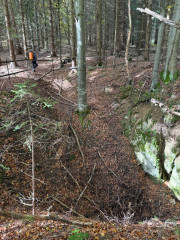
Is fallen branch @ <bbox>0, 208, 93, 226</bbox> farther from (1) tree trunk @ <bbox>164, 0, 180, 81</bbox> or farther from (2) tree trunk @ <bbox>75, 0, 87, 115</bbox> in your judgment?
(1) tree trunk @ <bbox>164, 0, 180, 81</bbox>

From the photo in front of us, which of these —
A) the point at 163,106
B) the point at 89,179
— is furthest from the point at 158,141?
the point at 89,179

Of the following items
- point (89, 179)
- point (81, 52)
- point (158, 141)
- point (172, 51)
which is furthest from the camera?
point (81, 52)

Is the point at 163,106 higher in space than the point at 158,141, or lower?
higher

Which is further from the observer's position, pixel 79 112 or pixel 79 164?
pixel 79 112

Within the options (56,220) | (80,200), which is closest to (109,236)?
(56,220)

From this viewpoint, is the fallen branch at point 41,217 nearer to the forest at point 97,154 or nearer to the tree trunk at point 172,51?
the forest at point 97,154

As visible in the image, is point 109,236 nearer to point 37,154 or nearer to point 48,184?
point 48,184

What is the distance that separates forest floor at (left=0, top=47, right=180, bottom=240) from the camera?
3540mm

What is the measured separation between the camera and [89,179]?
638 centimetres

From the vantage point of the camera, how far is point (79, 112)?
26.8 ft

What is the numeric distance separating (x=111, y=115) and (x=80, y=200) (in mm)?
4422

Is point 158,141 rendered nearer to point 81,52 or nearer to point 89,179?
point 89,179

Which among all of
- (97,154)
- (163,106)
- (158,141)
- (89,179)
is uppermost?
(163,106)

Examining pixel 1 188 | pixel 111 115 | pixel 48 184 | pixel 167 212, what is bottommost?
pixel 167 212
